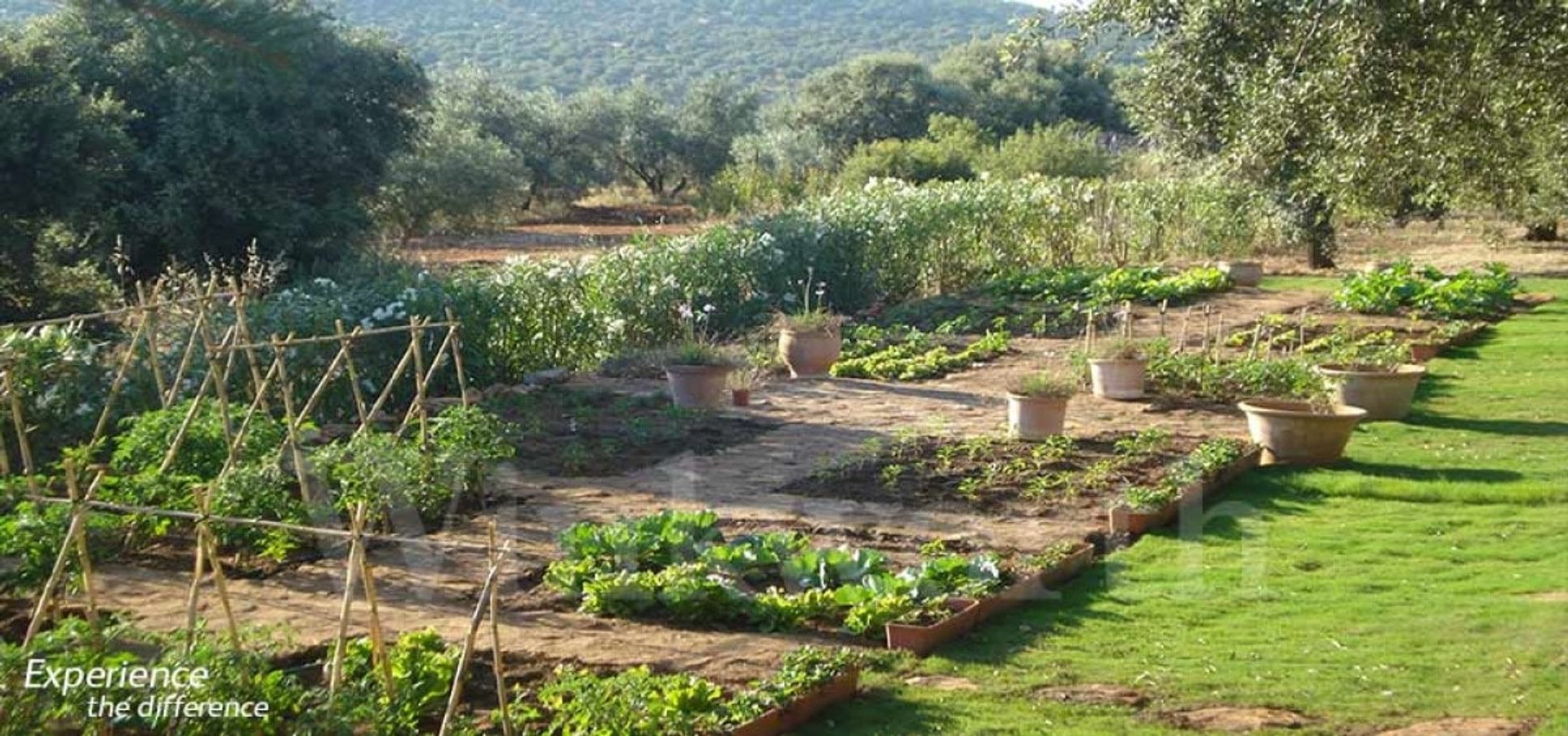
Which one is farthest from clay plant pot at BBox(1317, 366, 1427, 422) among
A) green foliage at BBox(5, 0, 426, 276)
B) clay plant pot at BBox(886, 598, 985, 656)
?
green foliage at BBox(5, 0, 426, 276)

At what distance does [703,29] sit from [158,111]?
251ft

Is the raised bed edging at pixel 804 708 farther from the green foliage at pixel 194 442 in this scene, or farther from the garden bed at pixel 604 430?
the garden bed at pixel 604 430

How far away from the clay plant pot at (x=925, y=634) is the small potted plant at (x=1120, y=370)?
6.31m

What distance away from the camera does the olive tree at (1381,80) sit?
6.64 metres

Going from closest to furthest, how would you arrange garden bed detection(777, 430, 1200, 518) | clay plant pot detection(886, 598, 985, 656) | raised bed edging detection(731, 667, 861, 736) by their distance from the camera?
raised bed edging detection(731, 667, 861, 736) < clay plant pot detection(886, 598, 985, 656) < garden bed detection(777, 430, 1200, 518)

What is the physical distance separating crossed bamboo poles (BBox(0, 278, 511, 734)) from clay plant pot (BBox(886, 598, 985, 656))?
1.52 m

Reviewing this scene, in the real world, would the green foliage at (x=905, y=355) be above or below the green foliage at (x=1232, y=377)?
below

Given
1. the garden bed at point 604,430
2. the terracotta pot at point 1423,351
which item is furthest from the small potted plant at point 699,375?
the terracotta pot at point 1423,351

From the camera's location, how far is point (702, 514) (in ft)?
25.4

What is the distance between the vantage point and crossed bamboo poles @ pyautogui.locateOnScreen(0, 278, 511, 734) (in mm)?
4781

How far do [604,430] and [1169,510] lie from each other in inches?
166

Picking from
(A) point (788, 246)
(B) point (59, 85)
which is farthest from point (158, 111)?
(A) point (788, 246)

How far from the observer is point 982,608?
6.77 metres

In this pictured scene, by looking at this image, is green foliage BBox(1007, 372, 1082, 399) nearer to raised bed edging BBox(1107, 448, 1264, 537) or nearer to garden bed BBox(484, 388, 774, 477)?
raised bed edging BBox(1107, 448, 1264, 537)
